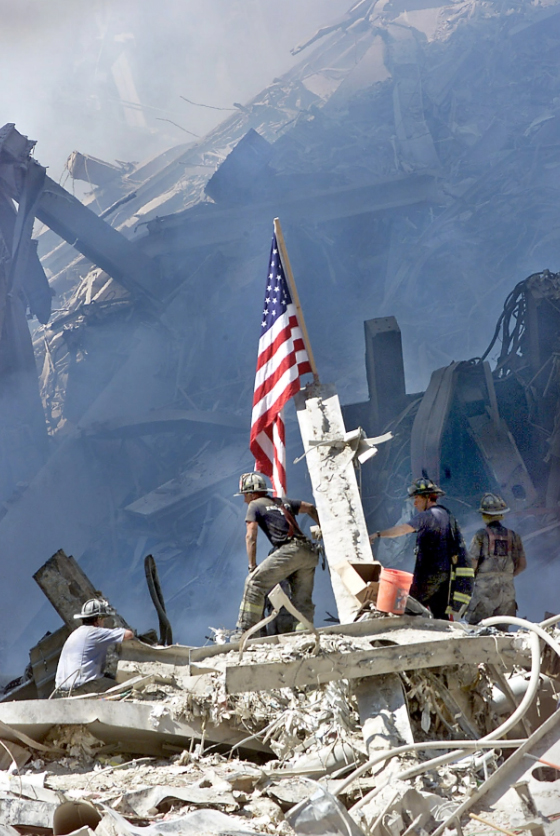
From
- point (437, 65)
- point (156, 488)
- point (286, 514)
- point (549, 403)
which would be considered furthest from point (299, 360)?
point (437, 65)

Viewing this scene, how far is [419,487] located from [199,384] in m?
13.3

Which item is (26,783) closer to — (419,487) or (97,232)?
(419,487)

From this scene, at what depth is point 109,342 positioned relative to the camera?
62.1 ft

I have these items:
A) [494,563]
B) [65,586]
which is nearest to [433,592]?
[494,563]

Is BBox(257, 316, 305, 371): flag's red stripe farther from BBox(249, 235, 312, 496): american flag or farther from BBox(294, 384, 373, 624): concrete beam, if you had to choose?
BBox(294, 384, 373, 624): concrete beam

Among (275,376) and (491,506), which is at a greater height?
(275,376)

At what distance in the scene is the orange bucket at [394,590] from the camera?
4.14m

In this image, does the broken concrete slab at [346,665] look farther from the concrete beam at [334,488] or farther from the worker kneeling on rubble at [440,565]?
the worker kneeling on rubble at [440,565]

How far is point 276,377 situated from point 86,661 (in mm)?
2775

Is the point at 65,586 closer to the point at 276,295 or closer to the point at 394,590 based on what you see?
the point at 276,295

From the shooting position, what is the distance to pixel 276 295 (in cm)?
706

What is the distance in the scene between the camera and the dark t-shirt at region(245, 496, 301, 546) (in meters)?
5.95

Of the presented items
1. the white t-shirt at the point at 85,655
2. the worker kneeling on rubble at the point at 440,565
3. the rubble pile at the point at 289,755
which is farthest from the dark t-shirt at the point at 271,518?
the rubble pile at the point at 289,755

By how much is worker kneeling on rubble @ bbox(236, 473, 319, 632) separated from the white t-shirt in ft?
3.28
